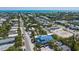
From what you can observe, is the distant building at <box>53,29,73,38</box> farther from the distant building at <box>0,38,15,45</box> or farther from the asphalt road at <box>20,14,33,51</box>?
the distant building at <box>0,38,15,45</box>

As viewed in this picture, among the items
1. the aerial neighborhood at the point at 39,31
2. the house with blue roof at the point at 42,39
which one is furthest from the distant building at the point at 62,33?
the house with blue roof at the point at 42,39

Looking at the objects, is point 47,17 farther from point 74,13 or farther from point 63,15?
point 74,13

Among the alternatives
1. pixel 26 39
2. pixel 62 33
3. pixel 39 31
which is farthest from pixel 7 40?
pixel 62 33

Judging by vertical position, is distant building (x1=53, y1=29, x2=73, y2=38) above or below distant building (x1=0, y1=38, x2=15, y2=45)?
above

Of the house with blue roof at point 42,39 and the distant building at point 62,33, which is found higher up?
the distant building at point 62,33

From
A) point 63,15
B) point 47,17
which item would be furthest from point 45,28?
point 63,15

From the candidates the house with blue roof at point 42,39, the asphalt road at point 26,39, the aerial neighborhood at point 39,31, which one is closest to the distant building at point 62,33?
the aerial neighborhood at point 39,31

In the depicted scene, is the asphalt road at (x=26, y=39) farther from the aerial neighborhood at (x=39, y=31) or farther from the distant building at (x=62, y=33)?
the distant building at (x=62, y=33)

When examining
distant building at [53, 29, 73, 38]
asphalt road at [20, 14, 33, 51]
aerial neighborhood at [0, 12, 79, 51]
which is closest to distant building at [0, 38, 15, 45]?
aerial neighborhood at [0, 12, 79, 51]

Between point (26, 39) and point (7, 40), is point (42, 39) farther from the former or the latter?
point (7, 40)

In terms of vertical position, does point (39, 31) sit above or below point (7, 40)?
above

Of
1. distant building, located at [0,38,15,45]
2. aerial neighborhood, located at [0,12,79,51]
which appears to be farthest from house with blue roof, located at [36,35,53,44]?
distant building, located at [0,38,15,45]
